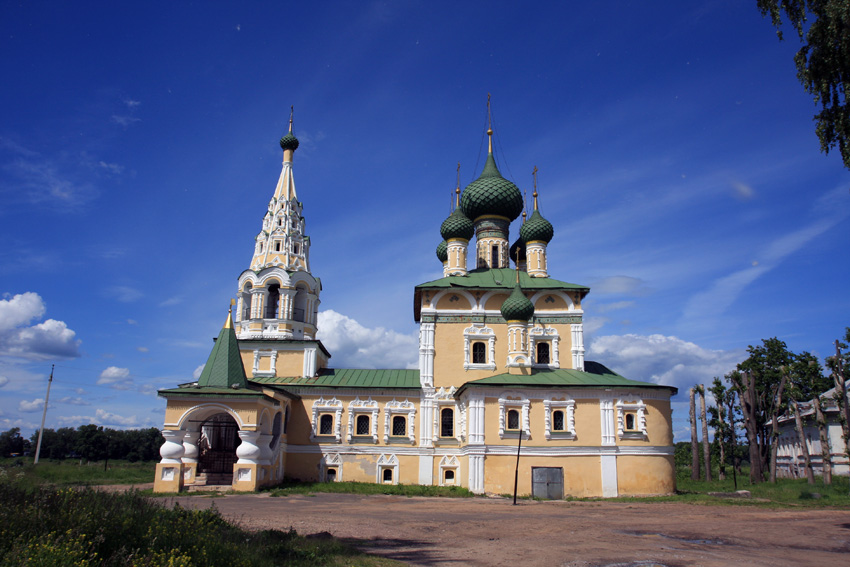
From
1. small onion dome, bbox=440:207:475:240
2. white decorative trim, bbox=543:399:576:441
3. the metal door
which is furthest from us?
small onion dome, bbox=440:207:475:240

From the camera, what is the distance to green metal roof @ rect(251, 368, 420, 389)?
86.8 feet

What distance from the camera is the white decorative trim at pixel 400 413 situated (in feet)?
85.7

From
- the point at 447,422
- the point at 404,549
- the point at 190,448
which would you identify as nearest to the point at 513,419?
the point at 447,422

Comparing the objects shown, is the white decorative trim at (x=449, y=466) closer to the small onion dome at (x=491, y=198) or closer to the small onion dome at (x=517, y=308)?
the small onion dome at (x=517, y=308)

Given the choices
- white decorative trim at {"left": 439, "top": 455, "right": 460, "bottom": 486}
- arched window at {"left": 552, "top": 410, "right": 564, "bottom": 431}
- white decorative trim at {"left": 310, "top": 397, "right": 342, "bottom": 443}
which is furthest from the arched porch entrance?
arched window at {"left": 552, "top": 410, "right": 564, "bottom": 431}

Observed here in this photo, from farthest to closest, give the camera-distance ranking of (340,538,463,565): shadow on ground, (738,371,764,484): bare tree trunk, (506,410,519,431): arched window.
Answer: (738,371,764,484): bare tree trunk
(506,410,519,431): arched window
(340,538,463,565): shadow on ground

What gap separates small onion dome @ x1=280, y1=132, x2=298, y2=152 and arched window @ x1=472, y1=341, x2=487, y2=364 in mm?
14584

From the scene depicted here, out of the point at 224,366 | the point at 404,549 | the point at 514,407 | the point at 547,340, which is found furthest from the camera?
the point at 547,340

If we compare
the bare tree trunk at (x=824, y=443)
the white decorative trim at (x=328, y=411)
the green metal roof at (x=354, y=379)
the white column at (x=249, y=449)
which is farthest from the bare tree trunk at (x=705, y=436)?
the white column at (x=249, y=449)

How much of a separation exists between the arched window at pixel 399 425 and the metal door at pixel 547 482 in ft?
20.1

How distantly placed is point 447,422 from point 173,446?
11.0 m

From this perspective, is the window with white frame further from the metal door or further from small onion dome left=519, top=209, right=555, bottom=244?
small onion dome left=519, top=209, right=555, bottom=244

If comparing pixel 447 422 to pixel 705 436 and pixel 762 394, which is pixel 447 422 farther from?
pixel 762 394

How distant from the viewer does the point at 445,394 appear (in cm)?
2634
